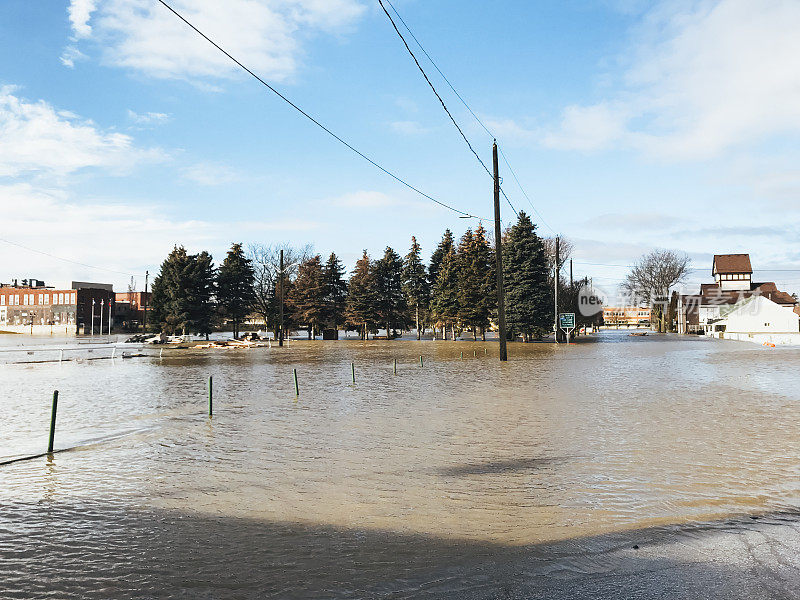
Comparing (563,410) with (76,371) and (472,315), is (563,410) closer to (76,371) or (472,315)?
(76,371)

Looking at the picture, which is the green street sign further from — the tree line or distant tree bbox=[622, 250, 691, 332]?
distant tree bbox=[622, 250, 691, 332]

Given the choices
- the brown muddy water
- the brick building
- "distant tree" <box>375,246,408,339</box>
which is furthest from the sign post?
the brick building

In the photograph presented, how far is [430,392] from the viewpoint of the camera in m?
19.0

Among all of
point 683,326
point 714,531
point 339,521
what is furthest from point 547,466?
point 683,326

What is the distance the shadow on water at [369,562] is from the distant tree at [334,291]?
2604 inches

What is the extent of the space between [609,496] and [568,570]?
256 cm

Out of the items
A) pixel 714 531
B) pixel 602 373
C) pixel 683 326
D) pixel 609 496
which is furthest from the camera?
pixel 683 326

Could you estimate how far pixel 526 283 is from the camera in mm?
60750

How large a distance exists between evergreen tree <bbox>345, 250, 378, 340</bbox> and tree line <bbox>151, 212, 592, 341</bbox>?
0.40ft

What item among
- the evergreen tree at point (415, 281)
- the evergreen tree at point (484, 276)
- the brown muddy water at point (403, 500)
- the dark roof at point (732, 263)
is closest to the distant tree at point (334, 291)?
the evergreen tree at point (415, 281)

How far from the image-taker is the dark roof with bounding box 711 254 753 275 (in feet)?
386

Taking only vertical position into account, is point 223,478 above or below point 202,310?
below

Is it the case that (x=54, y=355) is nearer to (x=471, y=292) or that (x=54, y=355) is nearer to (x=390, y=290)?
(x=471, y=292)

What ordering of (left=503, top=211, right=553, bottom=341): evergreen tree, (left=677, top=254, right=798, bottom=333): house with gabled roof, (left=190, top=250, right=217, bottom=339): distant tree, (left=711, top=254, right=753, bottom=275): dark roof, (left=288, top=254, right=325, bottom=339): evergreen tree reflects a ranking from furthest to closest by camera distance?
(left=711, top=254, right=753, bottom=275): dark roof
(left=677, top=254, right=798, bottom=333): house with gabled roof
(left=288, top=254, right=325, bottom=339): evergreen tree
(left=190, top=250, right=217, bottom=339): distant tree
(left=503, top=211, right=553, bottom=341): evergreen tree
